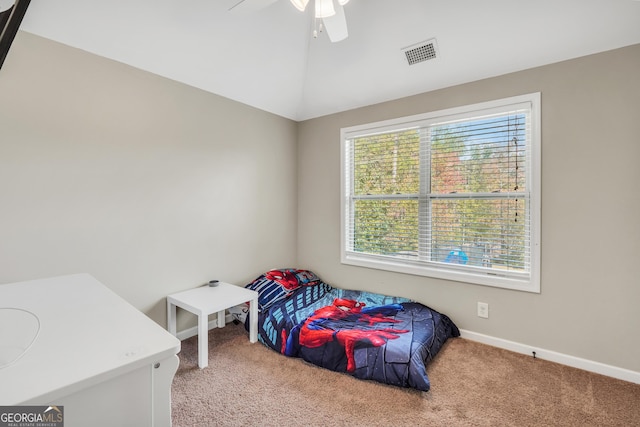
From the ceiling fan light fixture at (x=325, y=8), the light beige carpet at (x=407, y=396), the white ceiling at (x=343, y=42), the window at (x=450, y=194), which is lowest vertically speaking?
the light beige carpet at (x=407, y=396)

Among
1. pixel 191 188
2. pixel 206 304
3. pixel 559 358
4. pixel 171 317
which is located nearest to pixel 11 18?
pixel 191 188

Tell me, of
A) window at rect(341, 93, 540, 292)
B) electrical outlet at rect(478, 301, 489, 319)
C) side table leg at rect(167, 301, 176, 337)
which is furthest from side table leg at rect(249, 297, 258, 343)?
electrical outlet at rect(478, 301, 489, 319)

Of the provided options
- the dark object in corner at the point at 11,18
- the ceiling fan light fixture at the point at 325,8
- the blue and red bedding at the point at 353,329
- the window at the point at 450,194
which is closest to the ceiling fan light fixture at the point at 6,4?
the dark object in corner at the point at 11,18

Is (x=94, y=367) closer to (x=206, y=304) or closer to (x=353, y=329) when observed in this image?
(x=206, y=304)

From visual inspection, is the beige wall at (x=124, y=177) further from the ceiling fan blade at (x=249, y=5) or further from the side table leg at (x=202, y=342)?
the ceiling fan blade at (x=249, y=5)

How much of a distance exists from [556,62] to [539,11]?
17.0 inches

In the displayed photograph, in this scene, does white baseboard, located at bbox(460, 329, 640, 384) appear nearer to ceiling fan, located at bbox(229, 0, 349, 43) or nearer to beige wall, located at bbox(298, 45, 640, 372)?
beige wall, located at bbox(298, 45, 640, 372)

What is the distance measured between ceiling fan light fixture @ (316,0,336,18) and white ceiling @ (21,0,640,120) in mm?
704

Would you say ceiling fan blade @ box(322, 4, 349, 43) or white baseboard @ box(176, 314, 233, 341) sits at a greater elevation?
ceiling fan blade @ box(322, 4, 349, 43)

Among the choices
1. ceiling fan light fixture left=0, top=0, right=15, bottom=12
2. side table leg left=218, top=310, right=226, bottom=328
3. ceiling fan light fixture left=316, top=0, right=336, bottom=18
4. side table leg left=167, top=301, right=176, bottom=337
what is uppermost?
ceiling fan light fixture left=316, top=0, right=336, bottom=18

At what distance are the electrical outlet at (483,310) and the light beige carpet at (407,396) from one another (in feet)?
1.03

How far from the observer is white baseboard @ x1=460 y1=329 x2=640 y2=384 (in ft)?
6.45

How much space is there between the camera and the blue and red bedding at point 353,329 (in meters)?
1.96

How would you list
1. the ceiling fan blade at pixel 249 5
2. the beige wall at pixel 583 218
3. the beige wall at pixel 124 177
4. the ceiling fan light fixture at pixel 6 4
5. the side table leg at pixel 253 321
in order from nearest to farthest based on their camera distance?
the ceiling fan light fixture at pixel 6 4
the ceiling fan blade at pixel 249 5
the beige wall at pixel 124 177
the beige wall at pixel 583 218
the side table leg at pixel 253 321
